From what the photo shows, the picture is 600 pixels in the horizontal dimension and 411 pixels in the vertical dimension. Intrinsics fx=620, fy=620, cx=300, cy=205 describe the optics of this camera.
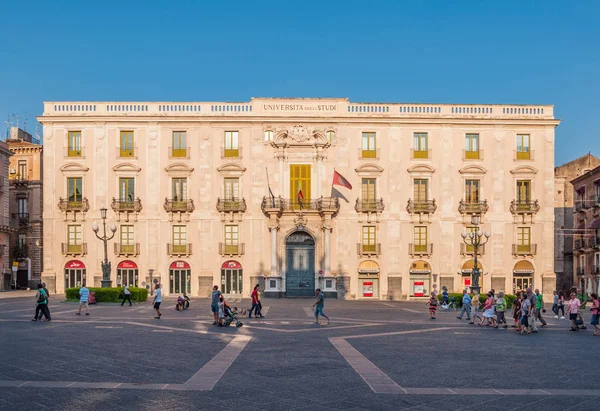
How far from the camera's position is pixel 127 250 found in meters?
50.3

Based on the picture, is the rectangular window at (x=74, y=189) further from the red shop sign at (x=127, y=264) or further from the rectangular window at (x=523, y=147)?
the rectangular window at (x=523, y=147)

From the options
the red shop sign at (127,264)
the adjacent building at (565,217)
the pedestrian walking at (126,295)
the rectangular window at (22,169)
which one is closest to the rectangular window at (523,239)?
the adjacent building at (565,217)

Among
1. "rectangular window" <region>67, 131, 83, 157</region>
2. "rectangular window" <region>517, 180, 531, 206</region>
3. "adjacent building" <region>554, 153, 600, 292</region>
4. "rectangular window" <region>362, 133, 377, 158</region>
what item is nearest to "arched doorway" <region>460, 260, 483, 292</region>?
"rectangular window" <region>517, 180, 531, 206</region>

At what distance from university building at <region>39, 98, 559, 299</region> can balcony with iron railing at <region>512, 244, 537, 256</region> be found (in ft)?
0.38

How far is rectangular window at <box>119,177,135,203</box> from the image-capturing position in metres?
50.7

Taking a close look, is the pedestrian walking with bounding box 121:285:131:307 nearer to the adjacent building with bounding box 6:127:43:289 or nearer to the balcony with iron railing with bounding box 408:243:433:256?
the balcony with iron railing with bounding box 408:243:433:256

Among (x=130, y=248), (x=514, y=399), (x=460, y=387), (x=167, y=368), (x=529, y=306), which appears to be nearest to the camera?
(x=514, y=399)

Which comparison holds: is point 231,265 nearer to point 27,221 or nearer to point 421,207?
point 421,207

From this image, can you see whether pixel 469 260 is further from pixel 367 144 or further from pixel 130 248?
pixel 130 248

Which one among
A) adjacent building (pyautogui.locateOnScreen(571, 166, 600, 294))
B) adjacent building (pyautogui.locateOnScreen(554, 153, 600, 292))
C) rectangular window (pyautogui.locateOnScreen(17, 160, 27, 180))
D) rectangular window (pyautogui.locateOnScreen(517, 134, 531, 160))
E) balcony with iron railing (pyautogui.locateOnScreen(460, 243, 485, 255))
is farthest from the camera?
rectangular window (pyautogui.locateOnScreen(17, 160, 27, 180))

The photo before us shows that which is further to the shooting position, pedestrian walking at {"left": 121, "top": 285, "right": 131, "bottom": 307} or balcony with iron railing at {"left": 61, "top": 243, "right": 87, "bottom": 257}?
balcony with iron railing at {"left": 61, "top": 243, "right": 87, "bottom": 257}

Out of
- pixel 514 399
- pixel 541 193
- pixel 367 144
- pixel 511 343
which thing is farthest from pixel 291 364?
pixel 541 193

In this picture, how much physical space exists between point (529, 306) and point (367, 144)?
93.3 ft

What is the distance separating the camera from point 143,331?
22.4 m
